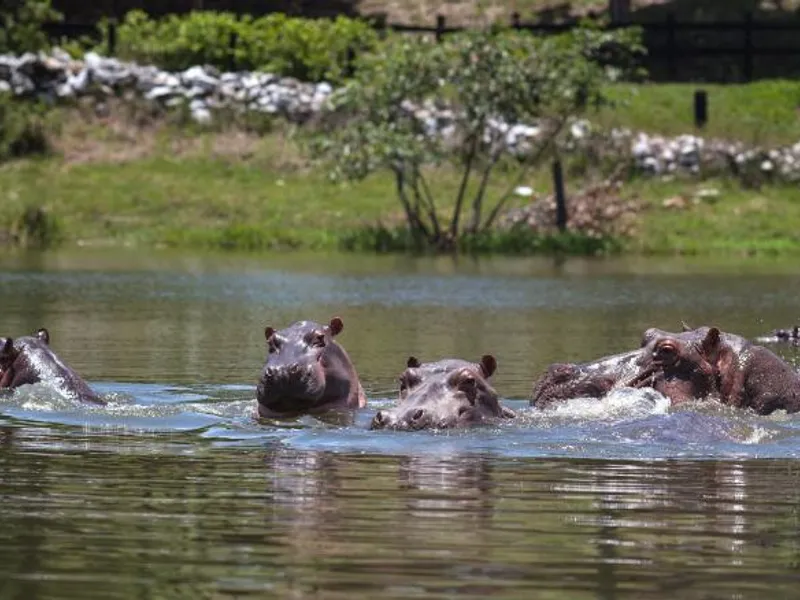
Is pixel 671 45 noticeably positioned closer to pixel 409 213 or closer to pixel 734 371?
pixel 409 213

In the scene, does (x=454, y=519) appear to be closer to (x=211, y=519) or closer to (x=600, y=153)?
(x=211, y=519)

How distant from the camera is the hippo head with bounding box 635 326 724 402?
12.4m

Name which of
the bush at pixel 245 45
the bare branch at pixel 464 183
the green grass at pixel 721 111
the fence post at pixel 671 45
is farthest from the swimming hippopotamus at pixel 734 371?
the fence post at pixel 671 45

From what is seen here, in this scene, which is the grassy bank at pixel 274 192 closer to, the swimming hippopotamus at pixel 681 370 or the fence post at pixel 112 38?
the fence post at pixel 112 38

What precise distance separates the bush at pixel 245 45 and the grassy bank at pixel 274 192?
2.85m

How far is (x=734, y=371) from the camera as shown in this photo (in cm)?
1244

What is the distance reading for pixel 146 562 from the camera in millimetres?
7934

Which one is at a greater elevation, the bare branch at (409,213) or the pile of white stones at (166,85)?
the pile of white stones at (166,85)

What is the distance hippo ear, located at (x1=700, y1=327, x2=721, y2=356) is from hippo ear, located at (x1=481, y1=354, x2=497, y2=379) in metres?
1.22

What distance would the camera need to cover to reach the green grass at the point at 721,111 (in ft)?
149

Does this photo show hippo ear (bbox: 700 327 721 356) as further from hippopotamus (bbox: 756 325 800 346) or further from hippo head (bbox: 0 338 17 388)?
hippopotamus (bbox: 756 325 800 346)

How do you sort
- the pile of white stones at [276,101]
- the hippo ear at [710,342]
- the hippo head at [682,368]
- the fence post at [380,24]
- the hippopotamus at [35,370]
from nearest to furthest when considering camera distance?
the hippo ear at [710,342]
the hippo head at [682,368]
the hippopotamus at [35,370]
the pile of white stones at [276,101]
the fence post at [380,24]

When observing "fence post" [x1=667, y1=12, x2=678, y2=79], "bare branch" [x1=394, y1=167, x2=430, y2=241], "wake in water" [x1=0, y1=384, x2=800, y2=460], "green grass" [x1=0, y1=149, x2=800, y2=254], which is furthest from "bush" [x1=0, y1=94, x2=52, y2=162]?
"wake in water" [x1=0, y1=384, x2=800, y2=460]

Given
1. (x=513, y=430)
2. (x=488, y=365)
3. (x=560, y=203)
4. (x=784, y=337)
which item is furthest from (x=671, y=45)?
(x=513, y=430)
